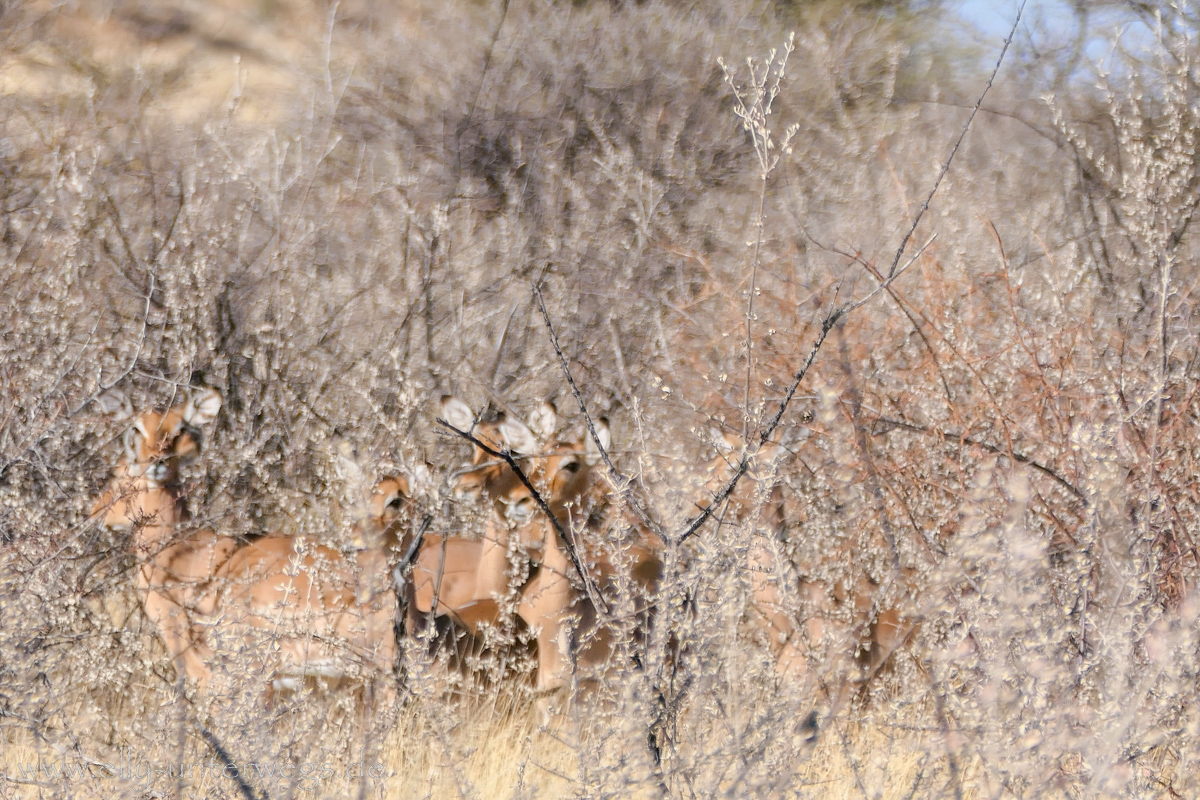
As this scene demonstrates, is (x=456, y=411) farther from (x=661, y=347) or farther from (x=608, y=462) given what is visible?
(x=661, y=347)

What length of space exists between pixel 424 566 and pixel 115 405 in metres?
2.53

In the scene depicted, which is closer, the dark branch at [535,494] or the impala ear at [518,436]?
the dark branch at [535,494]

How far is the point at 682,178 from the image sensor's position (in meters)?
8.55

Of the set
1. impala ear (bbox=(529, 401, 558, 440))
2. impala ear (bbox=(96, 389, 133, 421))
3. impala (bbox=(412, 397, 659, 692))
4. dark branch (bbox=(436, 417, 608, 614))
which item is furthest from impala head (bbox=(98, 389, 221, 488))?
dark branch (bbox=(436, 417, 608, 614))

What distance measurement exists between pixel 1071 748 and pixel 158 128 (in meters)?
7.73

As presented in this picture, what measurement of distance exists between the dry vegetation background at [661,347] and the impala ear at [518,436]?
1.40ft

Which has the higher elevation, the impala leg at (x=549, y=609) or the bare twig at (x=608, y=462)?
the bare twig at (x=608, y=462)

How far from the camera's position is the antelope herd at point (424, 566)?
3.90m

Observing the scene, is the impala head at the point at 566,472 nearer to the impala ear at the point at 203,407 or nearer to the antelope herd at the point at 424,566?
the antelope herd at the point at 424,566

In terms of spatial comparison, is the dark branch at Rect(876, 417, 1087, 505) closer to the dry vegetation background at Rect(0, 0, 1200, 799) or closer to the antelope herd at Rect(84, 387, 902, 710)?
the dry vegetation background at Rect(0, 0, 1200, 799)

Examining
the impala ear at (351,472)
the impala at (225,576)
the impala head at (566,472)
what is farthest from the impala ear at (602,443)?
the impala ear at (351,472)

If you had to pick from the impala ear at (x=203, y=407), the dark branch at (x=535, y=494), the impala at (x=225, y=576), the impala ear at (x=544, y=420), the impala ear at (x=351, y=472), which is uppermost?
the dark branch at (x=535, y=494)

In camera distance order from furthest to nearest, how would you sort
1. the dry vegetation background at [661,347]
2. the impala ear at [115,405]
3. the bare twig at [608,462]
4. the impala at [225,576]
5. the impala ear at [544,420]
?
the impala ear at [115,405]
the impala ear at [544,420]
the impala at [225,576]
the dry vegetation background at [661,347]
the bare twig at [608,462]

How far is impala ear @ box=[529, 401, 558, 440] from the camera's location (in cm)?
432
